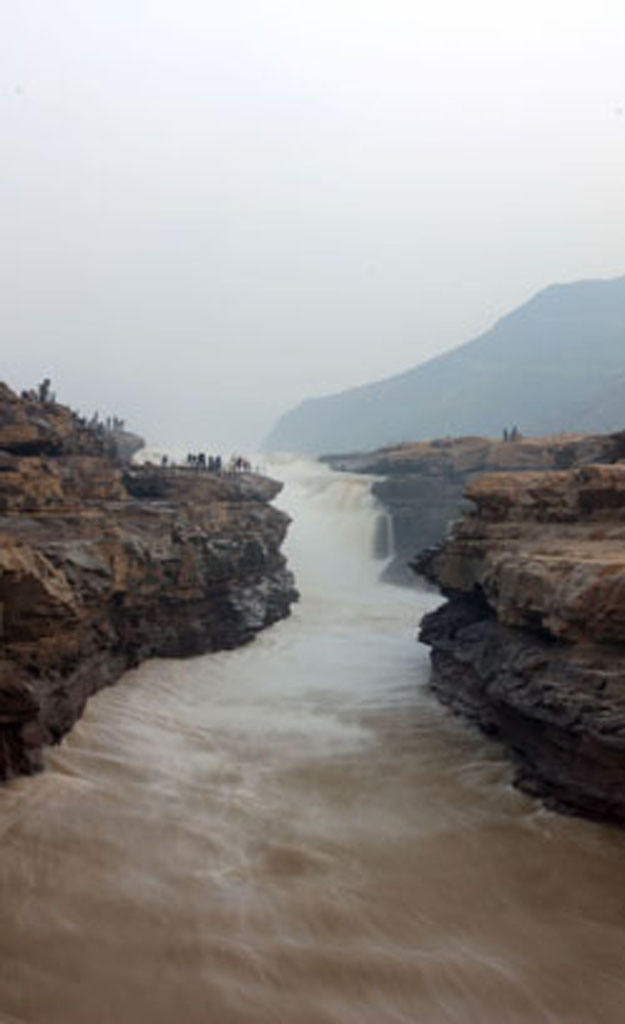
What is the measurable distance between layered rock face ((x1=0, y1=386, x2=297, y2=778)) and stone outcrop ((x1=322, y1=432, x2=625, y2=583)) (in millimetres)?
→ 10232

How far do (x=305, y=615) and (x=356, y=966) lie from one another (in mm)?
17022

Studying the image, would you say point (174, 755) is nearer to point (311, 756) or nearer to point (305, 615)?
point (311, 756)

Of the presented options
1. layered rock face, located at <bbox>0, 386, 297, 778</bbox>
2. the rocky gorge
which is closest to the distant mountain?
layered rock face, located at <bbox>0, 386, 297, 778</bbox>

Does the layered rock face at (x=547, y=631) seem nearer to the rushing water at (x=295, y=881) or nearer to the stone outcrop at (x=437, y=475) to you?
the rushing water at (x=295, y=881)

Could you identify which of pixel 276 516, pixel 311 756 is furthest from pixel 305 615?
pixel 311 756

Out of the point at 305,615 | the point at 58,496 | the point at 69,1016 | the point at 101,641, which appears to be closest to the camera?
the point at 69,1016

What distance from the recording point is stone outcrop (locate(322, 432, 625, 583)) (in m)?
30.2

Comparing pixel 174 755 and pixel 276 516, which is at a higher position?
pixel 276 516

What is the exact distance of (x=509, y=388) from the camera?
10462 centimetres

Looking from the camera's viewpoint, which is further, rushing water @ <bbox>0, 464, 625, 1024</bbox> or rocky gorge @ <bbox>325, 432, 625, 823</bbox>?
rocky gorge @ <bbox>325, 432, 625, 823</bbox>

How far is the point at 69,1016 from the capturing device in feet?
15.0

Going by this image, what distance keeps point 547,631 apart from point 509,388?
100847mm

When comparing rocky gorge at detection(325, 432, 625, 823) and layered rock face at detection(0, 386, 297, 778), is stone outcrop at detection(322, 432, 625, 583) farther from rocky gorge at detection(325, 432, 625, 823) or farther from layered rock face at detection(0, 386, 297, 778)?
rocky gorge at detection(325, 432, 625, 823)

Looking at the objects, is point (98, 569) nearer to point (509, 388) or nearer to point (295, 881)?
point (295, 881)
